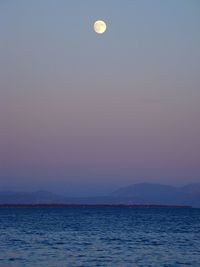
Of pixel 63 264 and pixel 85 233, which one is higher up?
pixel 85 233

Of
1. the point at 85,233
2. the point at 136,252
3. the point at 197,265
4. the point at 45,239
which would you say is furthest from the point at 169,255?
the point at 85,233

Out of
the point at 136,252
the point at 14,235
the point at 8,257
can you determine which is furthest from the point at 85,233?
the point at 8,257

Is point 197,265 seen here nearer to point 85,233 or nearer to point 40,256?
point 40,256

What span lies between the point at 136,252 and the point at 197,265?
607cm

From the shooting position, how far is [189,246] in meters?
41.9

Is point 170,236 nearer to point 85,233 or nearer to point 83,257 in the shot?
point 85,233

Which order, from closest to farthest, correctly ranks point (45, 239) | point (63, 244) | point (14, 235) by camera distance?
point (63, 244) < point (45, 239) < point (14, 235)

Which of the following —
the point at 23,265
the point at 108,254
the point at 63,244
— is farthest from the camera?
the point at 63,244

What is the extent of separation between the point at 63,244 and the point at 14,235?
969cm

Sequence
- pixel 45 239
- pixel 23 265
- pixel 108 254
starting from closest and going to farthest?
1. pixel 23 265
2. pixel 108 254
3. pixel 45 239

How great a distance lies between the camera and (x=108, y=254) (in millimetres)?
36000

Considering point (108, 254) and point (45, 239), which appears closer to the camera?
point (108, 254)

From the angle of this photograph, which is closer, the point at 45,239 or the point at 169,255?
the point at 169,255

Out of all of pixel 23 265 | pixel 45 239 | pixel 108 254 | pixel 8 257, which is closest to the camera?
pixel 23 265
